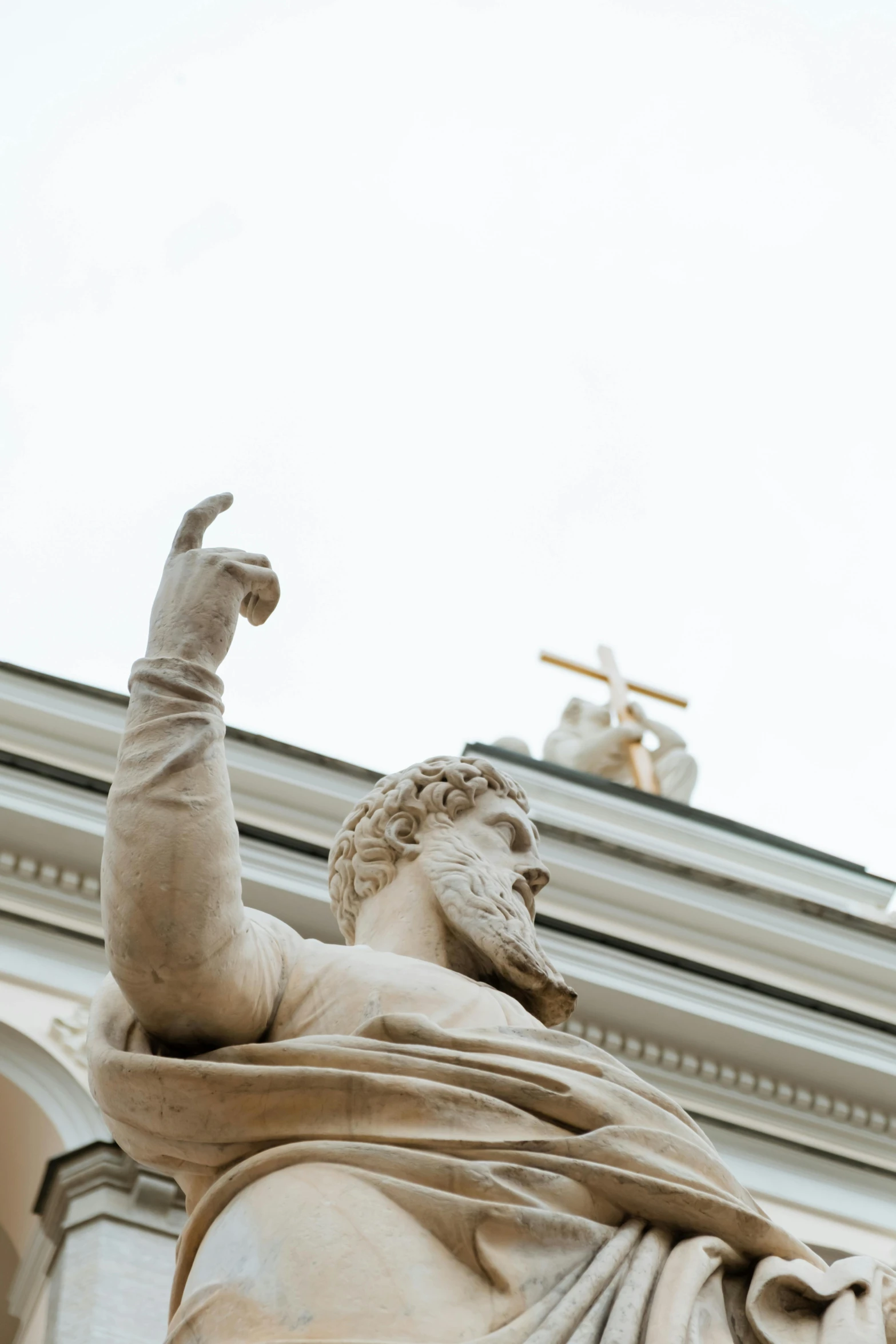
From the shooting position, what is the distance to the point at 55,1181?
6.68 metres

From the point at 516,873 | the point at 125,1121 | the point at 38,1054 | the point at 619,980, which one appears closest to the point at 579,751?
the point at 619,980

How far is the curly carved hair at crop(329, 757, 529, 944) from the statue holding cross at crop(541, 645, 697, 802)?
28.2 feet

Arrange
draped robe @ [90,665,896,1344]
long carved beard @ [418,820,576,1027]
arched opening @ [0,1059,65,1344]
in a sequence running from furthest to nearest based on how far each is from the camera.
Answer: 1. arched opening @ [0,1059,65,1344]
2. long carved beard @ [418,820,576,1027]
3. draped robe @ [90,665,896,1344]

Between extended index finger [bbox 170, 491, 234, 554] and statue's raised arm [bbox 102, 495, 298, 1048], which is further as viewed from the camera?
extended index finger [bbox 170, 491, 234, 554]

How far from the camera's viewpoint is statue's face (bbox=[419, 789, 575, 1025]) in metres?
3.68

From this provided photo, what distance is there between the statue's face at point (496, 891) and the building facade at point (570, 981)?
105 inches

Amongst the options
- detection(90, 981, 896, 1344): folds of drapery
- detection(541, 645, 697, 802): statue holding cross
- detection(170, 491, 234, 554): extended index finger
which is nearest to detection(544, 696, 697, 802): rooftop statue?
detection(541, 645, 697, 802): statue holding cross

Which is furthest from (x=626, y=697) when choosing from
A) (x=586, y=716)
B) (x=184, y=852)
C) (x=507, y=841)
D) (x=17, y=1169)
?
(x=184, y=852)

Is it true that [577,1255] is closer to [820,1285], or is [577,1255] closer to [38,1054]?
[820,1285]

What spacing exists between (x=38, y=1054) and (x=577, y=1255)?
193 inches

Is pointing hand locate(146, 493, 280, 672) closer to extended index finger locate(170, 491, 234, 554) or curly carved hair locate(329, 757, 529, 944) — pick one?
extended index finger locate(170, 491, 234, 554)

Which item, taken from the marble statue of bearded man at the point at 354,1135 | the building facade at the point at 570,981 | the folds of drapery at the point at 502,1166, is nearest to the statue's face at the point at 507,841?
the marble statue of bearded man at the point at 354,1135

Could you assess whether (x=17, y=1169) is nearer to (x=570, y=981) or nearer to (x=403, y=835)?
(x=570, y=981)

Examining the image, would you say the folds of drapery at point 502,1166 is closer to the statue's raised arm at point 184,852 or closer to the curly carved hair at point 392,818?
the statue's raised arm at point 184,852
